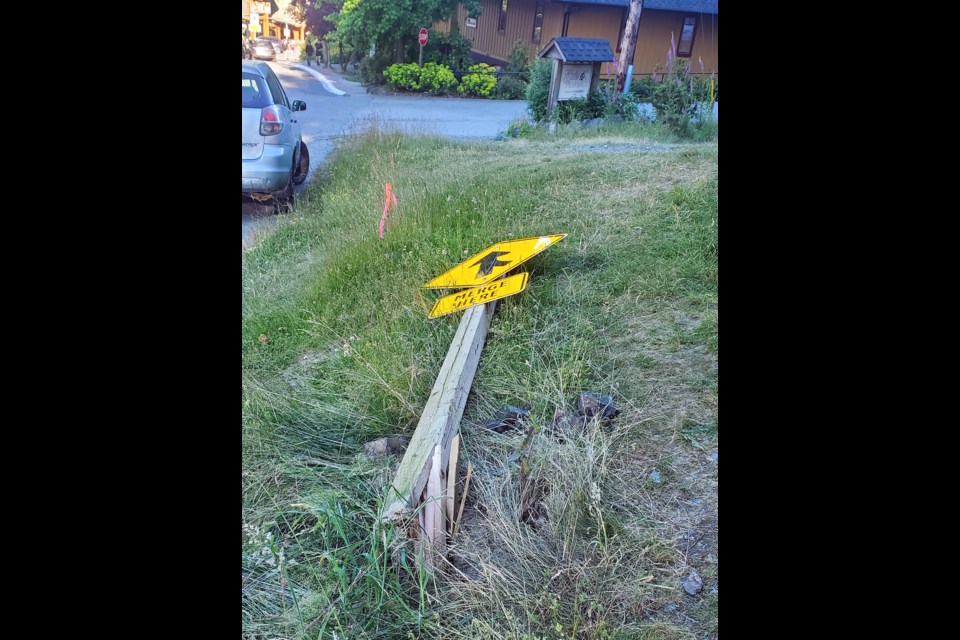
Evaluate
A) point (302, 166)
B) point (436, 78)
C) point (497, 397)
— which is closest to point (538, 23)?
point (436, 78)

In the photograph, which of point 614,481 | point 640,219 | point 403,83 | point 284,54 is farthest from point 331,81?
point 614,481

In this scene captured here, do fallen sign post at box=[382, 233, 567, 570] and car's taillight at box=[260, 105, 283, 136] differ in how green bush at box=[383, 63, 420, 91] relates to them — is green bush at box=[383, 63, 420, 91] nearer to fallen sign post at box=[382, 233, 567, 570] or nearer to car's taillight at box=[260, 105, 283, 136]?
car's taillight at box=[260, 105, 283, 136]

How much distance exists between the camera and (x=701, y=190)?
5266mm

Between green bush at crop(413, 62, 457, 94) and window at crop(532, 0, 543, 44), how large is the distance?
81 cm

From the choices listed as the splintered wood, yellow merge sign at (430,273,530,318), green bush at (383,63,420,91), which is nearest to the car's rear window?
green bush at (383,63,420,91)

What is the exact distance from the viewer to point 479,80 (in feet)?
17.8

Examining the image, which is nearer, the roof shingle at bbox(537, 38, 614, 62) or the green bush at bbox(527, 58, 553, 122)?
the roof shingle at bbox(537, 38, 614, 62)

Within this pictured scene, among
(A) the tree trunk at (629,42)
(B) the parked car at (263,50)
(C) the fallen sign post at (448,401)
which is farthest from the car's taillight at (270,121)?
(A) the tree trunk at (629,42)

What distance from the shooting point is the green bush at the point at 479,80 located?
5273mm

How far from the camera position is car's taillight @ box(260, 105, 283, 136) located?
232 inches

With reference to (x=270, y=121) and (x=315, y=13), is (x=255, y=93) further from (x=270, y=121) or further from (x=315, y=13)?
(x=315, y=13)

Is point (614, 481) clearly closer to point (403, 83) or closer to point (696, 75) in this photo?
point (403, 83)

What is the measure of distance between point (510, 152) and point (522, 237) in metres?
1.96

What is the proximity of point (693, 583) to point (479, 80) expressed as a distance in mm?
4483
